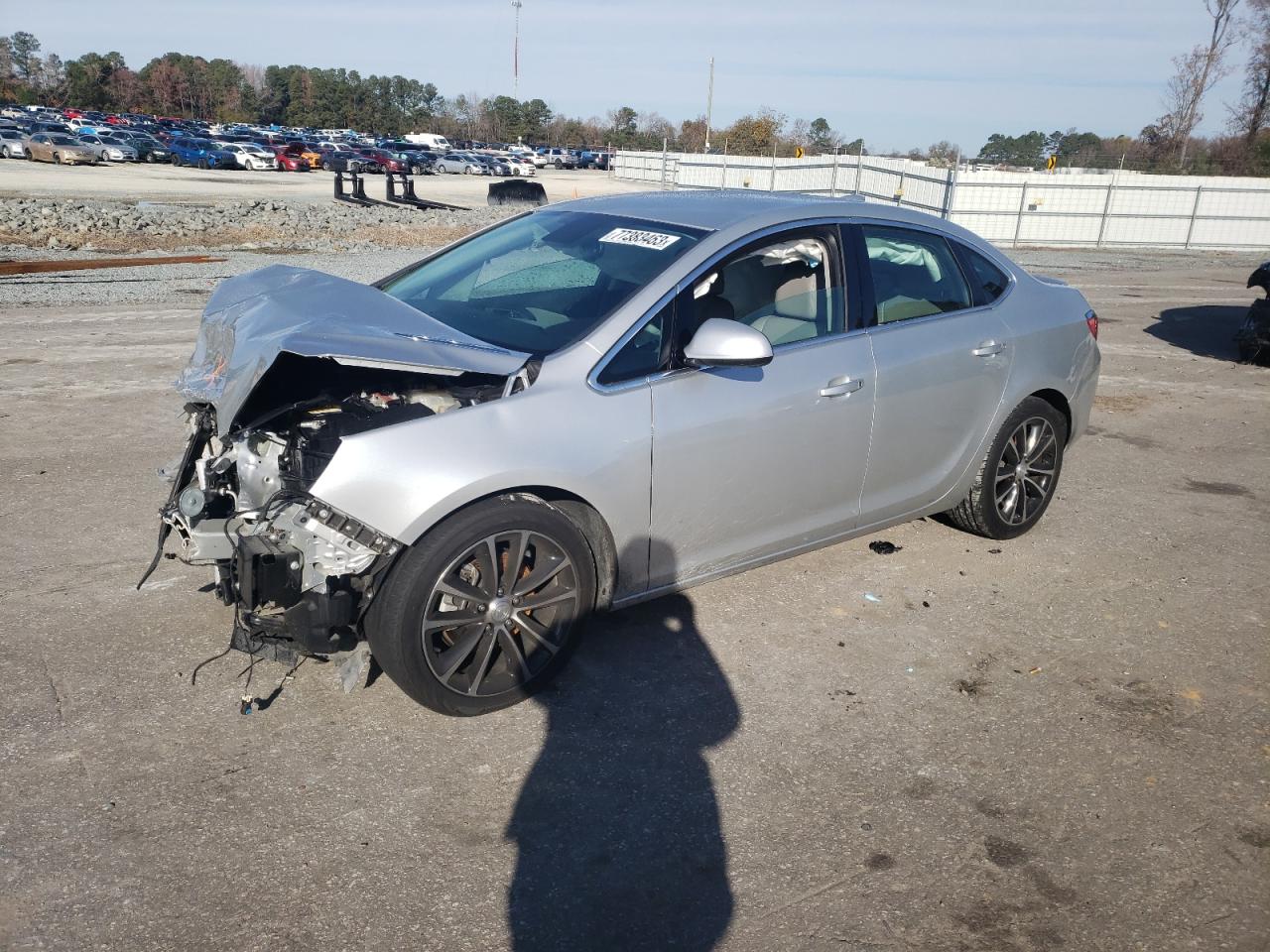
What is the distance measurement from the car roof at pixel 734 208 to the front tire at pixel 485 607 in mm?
1589

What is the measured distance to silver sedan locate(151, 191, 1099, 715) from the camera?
11.4 feet

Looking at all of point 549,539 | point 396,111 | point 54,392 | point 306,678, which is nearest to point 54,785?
point 306,678

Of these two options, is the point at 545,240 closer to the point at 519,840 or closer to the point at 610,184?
the point at 519,840

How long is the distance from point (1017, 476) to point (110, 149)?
55677 mm

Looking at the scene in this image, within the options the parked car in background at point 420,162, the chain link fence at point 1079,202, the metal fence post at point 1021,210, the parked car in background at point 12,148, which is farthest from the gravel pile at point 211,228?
the parked car in background at point 420,162

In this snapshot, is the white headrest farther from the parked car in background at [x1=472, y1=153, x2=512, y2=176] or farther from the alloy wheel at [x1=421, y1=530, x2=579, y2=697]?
the parked car in background at [x1=472, y1=153, x2=512, y2=176]

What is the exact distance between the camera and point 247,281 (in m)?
4.55

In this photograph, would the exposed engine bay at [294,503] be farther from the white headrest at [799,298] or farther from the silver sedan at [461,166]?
the silver sedan at [461,166]

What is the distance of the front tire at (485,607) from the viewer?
11.4ft

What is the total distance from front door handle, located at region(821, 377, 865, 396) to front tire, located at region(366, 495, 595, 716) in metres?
1.31

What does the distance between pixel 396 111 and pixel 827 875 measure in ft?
452

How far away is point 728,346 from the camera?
3834 millimetres

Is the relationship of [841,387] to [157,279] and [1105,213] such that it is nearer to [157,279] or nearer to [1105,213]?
[157,279]

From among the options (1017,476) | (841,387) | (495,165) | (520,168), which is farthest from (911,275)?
(495,165)
